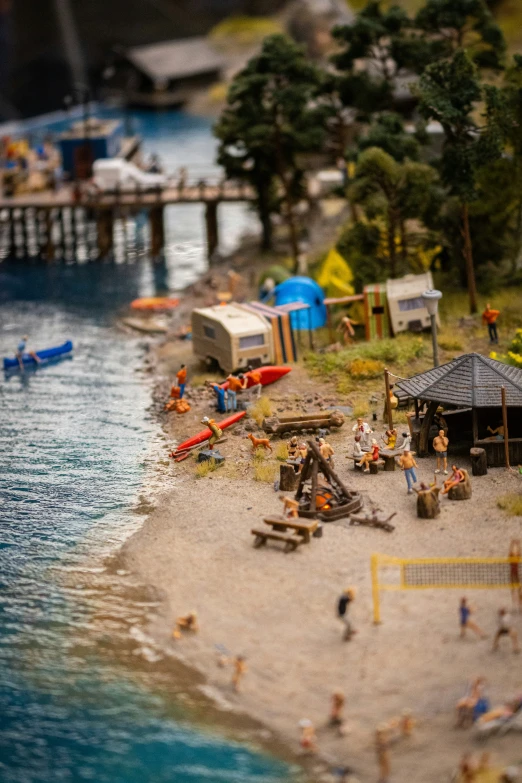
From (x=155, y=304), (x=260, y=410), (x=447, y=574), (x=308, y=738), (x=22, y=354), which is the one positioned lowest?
(x=308, y=738)

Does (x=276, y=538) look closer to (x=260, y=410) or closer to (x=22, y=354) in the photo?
(x=260, y=410)

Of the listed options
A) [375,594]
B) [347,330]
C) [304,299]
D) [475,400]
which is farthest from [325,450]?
[304,299]

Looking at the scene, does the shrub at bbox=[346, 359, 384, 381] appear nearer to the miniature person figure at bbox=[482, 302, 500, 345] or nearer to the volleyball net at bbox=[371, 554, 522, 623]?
the miniature person figure at bbox=[482, 302, 500, 345]

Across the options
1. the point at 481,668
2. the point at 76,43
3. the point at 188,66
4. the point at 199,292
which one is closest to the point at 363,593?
the point at 481,668

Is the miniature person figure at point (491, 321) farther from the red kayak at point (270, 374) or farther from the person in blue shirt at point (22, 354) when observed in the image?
the person in blue shirt at point (22, 354)

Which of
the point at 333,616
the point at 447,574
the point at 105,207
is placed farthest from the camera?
the point at 105,207

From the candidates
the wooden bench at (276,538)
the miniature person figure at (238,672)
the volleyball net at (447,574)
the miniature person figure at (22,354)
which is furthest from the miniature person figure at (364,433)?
the miniature person figure at (22,354)

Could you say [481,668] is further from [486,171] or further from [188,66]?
[188,66]
